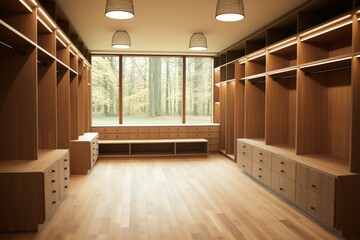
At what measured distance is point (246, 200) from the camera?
4.76 metres

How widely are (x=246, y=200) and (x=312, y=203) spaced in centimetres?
105

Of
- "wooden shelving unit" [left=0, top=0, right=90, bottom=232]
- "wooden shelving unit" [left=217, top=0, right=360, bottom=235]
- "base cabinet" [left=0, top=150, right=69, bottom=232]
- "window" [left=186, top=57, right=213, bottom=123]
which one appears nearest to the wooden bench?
"window" [left=186, top=57, right=213, bottom=123]

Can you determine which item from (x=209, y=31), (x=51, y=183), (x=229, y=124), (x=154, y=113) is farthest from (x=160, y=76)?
(x=51, y=183)

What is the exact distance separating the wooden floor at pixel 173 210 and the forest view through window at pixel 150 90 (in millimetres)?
3092

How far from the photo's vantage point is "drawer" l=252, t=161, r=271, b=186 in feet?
17.3

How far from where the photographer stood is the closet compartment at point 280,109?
5.86 m

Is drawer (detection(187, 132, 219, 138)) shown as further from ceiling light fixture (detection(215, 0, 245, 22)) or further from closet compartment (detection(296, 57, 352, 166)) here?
ceiling light fixture (detection(215, 0, 245, 22))

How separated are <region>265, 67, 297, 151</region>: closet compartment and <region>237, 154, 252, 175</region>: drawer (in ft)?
1.94

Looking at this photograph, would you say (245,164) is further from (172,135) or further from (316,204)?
(172,135)

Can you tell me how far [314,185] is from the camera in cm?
386

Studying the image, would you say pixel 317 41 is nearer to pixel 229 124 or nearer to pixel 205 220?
pixel 205 220

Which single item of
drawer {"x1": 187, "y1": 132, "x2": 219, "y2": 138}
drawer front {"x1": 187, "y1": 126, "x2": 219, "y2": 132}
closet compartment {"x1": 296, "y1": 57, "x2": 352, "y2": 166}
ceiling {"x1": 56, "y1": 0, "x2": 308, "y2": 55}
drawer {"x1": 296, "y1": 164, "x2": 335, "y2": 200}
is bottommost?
drawer {"x1": 296, "y1": 164, "x2": 335, "y2": 200}

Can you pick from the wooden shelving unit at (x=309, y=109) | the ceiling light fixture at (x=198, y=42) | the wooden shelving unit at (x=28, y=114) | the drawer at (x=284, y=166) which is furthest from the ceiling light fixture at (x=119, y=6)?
the drawer at (x=284, y=166)

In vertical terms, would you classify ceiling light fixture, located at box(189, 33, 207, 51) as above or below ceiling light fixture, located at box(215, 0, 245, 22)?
above
